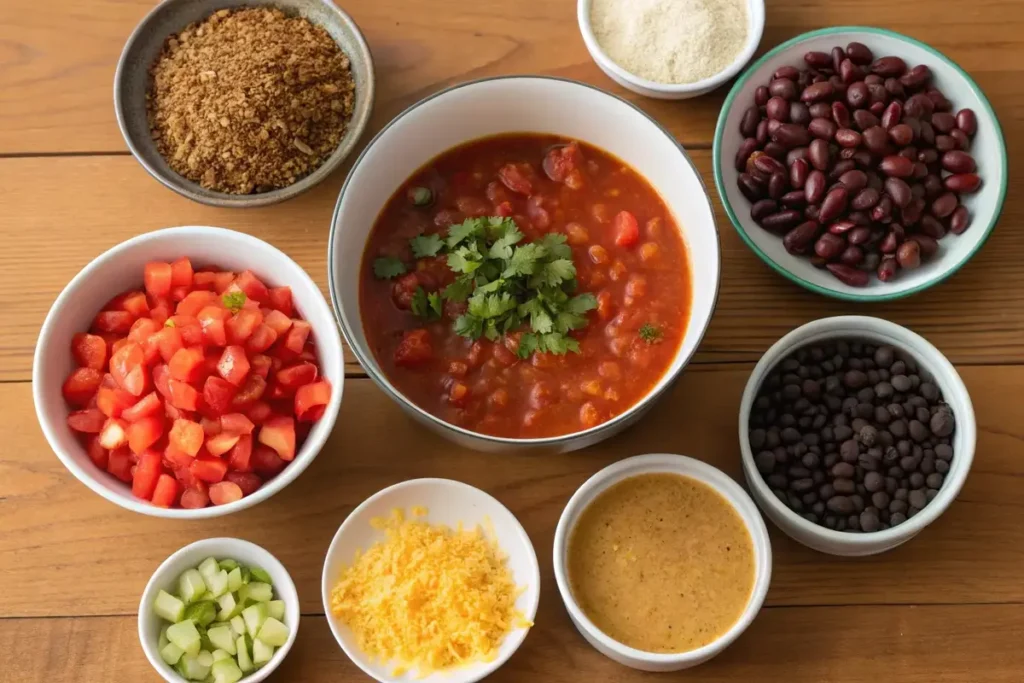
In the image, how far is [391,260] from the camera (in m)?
2.15

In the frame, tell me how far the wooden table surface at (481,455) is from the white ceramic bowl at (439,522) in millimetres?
94

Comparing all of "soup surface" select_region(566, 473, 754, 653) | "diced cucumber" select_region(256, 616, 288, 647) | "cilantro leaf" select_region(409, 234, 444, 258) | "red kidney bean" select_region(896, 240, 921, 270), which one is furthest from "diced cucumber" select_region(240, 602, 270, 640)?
"red kidney bean" select_region(896, 240, 921, 270)

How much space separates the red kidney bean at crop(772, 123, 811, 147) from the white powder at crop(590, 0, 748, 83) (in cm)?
23

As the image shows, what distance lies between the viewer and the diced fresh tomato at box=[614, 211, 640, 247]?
2.16 meters

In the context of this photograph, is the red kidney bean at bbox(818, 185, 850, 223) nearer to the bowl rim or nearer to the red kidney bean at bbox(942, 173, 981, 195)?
the bowl rim

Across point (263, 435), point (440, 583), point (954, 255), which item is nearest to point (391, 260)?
point (263, 435)

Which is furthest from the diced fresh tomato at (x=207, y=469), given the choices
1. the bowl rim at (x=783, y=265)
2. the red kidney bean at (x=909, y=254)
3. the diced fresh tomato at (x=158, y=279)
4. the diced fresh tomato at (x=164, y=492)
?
the red kidney bean at (x=909, y=254)

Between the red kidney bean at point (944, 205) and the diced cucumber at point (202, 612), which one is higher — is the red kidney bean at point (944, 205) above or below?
above

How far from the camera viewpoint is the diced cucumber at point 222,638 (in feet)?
6.65

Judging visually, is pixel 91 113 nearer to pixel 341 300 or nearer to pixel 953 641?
pixel 341 300

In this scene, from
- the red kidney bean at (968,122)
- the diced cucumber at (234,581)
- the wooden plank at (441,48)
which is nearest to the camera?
the diced cucumber at (234,581)

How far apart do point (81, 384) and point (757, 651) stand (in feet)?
4.93

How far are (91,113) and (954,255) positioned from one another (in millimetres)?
2020

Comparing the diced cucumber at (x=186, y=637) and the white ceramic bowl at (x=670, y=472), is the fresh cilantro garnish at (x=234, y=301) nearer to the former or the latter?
the diced cucumber at (x=186, y=637)
